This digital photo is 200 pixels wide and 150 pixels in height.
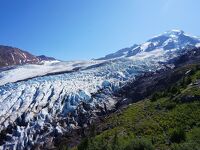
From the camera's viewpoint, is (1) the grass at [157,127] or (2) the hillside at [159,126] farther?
(2) the hillside at [159,126]

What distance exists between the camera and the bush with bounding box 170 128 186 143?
134 ft

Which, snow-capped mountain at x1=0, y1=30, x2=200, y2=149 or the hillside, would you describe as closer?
the hillside

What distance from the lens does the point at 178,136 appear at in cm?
4128

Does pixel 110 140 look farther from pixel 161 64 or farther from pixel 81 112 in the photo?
pixel 161 64

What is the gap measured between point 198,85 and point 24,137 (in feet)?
149

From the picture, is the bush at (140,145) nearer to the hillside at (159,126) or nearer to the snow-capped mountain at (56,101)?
the hillside at (159,126)

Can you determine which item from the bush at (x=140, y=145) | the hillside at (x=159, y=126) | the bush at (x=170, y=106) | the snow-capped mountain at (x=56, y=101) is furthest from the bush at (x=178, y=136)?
the snow-capped mountain at (x=56, y=101)

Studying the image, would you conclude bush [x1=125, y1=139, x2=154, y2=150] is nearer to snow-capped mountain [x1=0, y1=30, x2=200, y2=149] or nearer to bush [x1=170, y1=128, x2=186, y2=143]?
bush [x1=170, y1=128, x2=186, y2=143]

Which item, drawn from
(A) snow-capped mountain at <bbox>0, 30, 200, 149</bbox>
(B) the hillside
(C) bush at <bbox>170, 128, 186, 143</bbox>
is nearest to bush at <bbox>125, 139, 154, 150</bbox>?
(B) the hillside

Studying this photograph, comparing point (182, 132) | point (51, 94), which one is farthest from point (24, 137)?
point (182, 132)

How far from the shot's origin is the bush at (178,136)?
134ft

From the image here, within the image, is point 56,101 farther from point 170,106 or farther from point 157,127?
point 157,127

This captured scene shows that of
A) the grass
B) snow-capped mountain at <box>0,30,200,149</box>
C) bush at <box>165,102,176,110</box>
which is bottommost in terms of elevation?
snow-capped mountain at <box>0,30,200,149</box>

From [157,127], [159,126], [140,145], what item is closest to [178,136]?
[140,145]
